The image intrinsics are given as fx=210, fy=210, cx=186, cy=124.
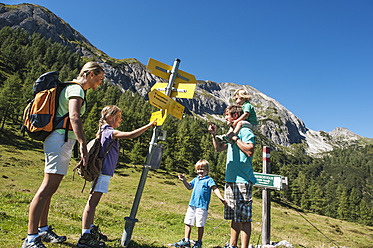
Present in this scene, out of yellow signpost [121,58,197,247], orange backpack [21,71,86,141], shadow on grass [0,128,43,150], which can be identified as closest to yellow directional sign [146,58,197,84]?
yellow signpost [121,58,197,247]

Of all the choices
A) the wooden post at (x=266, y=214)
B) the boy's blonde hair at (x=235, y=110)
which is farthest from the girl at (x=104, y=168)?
the wooden post at (x=266, y=214)

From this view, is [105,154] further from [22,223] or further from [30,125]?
[22,223]

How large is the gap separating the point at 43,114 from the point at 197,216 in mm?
4048

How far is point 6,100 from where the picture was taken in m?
51.2

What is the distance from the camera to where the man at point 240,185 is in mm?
3904

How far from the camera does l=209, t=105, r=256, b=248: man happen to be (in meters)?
3.90

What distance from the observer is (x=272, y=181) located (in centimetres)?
633

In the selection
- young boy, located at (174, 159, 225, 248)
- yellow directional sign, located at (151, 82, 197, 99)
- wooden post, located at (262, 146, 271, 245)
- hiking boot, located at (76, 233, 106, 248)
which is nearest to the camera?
hiking boot, located at (76, 233, 106, 248)

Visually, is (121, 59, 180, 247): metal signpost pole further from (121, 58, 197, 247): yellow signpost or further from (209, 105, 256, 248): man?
(209, 105, 256, 248): man

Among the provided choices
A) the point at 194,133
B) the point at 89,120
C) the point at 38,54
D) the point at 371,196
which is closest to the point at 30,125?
→ the point at 89,120

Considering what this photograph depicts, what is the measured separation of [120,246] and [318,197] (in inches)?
3732

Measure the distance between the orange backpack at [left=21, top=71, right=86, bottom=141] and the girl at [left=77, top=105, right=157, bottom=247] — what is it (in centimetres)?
77

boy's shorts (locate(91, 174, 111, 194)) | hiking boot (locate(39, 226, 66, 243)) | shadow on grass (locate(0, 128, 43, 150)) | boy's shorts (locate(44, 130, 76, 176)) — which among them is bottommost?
shadow on grass (locate(0, 128, 43, 150))

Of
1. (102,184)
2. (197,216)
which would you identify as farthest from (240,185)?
(102,184)
